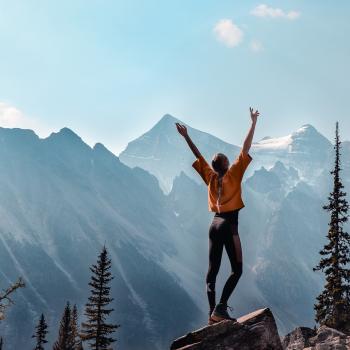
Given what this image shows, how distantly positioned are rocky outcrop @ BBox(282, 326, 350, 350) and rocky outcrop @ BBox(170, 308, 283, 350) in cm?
709

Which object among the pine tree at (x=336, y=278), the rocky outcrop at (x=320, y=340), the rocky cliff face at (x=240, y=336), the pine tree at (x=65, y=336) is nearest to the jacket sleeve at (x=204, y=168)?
the rocky cliff face at (x=240, y=336)

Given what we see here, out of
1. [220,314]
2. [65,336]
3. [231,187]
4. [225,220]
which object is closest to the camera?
[220,314]

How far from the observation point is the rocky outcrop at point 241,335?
34.1 ft

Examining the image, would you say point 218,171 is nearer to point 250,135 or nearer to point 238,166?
point 238,166

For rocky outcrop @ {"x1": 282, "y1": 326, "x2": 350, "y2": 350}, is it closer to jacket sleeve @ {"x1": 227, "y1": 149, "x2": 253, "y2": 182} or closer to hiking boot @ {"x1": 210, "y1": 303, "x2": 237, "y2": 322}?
hiking boot @ {"x1": 210, "y1": 303, "x2": 237, "y2": 322}

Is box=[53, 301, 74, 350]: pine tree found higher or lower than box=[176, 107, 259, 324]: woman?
higher

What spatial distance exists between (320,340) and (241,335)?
1105 cm

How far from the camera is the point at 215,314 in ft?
35.9

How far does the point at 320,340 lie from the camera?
20281 mm

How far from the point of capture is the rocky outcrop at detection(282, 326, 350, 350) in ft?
55.7

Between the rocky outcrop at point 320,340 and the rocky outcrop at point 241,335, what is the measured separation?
23.3ft

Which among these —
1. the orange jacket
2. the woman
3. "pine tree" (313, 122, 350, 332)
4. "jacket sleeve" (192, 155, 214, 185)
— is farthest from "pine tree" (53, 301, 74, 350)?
the orange jacket

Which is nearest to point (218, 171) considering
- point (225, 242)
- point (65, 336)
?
point (225, 242)

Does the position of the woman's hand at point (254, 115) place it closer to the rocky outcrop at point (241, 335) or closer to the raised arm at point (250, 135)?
the raised arm at point (250, 135)
